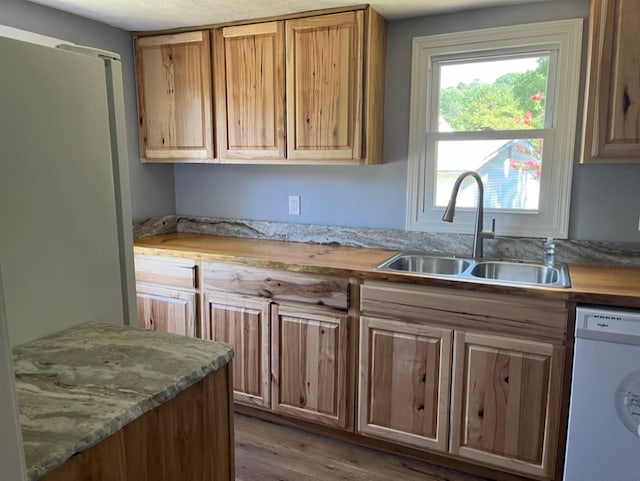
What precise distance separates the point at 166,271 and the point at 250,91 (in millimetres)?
1088

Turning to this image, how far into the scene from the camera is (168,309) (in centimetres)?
260

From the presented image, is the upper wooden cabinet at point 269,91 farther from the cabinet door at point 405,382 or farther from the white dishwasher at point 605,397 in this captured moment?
the white dishwasher at point 605,397

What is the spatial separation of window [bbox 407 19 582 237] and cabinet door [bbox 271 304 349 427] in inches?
31.2

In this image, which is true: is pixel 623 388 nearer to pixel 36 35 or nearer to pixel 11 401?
pixel 11 401

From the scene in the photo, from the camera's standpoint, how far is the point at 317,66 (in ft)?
7.70

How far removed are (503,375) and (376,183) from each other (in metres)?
1.22

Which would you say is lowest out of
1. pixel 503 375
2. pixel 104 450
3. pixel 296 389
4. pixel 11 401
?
pixel 296 389

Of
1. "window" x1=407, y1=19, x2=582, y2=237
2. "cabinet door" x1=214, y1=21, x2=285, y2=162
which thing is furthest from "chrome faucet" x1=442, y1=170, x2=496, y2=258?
"cabinet door" x1=214, y1=21, x2=285, y2=162

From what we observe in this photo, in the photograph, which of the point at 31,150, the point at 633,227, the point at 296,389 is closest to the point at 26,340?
the point at 31,150

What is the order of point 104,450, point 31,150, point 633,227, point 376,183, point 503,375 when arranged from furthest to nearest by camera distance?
1. point 376,183
2. point 633,227
3. point 503,375
4. point 31,150
5. point 104,450

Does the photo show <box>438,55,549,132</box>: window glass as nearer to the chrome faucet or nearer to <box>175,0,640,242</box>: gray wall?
<box>175,0,640,242</box>: gray wall

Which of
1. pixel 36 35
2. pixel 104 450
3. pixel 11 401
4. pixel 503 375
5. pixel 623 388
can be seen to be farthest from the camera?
pixel 36 35

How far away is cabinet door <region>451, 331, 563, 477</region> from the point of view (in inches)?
72.3

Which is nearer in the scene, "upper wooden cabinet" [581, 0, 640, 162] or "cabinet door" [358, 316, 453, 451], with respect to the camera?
"upper wooden cabinet" [581, 0, 640, 162]
